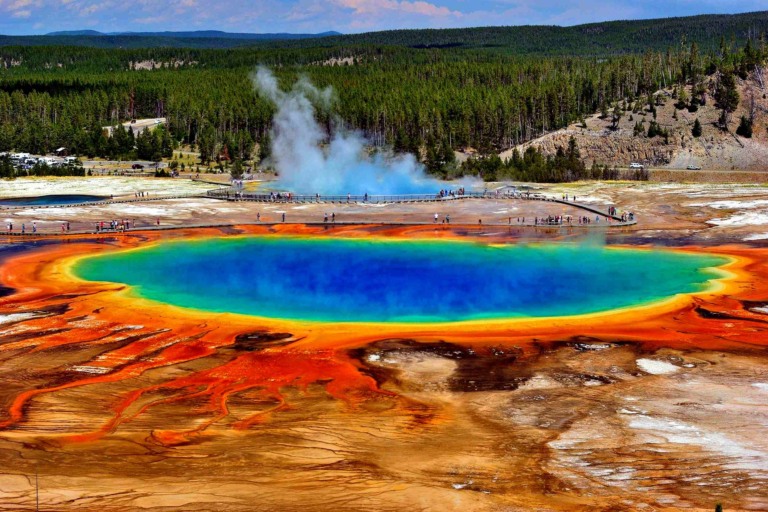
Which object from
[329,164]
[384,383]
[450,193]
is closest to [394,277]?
[384,383]

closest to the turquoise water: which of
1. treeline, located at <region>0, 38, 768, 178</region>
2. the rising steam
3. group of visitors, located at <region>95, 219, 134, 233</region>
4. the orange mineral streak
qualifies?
the orange mineral streak

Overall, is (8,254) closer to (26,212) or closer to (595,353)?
(26,212)

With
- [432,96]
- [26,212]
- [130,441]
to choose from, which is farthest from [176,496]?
[432,96]

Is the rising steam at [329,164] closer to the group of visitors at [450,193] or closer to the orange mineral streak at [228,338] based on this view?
the group of visitors at [450,193]

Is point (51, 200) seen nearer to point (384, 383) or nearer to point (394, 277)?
point (394, 277)

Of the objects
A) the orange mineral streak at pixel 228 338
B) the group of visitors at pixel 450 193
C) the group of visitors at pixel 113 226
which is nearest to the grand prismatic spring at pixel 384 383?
the orange mineral streak at pixel 228 338

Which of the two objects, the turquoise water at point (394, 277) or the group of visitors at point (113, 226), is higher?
the group of visitors at point (113, 226)
